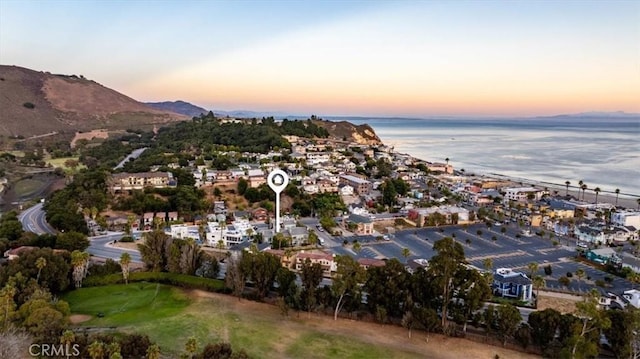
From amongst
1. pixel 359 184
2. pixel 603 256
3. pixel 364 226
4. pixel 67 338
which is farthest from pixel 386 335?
pixel 359 184

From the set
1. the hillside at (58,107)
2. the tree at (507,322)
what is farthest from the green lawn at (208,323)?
the hillside at (58,107)

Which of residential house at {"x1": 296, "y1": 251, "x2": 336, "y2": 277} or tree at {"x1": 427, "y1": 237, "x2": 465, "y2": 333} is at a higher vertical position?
tree at {"x1": 427, "y1": 237, "x2": 465, "y2": 333}

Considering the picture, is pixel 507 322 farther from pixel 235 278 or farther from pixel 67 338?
pixel 67 338

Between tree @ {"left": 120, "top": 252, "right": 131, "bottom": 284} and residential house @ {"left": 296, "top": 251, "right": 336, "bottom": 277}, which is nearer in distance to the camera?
tree @ {"left": 120, "top": 252, "right": 131, "bottom": 284}

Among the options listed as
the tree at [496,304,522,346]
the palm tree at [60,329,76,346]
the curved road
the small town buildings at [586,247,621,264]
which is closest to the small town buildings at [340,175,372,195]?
the small town buildings at [586,247,621,264]

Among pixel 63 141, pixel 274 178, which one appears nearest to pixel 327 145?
pixel 274 178

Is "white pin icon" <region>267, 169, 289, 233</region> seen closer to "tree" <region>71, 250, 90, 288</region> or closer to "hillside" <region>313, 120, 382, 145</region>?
"tree" <region>71, 250, 90, 288</region>

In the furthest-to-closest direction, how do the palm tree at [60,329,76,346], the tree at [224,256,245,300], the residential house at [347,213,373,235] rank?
the residential house at [347,213,373,235] < the tree at [224,256,245,300] < the palm tree at [60,329,76,346]
